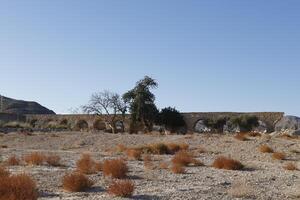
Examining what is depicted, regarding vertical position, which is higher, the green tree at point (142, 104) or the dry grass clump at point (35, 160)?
the green tree at point (142, 104)

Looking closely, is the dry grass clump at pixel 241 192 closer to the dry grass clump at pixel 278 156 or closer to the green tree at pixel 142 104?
the dry grass clump at pixel 278 156

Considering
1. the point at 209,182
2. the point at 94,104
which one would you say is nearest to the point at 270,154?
the point at 209,182

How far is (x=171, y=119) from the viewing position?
2729 inches

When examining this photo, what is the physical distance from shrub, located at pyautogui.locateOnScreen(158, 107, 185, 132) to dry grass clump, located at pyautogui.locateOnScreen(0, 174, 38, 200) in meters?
54.4

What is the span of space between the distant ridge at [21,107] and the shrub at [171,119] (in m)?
63.8

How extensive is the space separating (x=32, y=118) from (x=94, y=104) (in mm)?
23750

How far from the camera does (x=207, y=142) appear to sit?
33.2m

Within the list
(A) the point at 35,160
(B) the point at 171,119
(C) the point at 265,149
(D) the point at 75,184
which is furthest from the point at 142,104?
(D) the point at 75,184

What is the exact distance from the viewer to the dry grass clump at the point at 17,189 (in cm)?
985

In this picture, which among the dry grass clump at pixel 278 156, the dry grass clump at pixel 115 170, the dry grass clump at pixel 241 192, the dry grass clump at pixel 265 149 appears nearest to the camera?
the dry grass clump at pixel 241 192

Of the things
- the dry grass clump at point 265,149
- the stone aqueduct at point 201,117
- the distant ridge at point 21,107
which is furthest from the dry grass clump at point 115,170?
the distant ridge at point 21,107

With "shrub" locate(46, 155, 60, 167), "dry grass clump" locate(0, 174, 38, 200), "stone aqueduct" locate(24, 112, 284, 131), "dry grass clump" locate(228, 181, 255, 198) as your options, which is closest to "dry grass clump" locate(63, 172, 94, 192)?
"dry grass clump" locate(0, 174, 38, 200)

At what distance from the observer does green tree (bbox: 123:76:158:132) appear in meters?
62.7

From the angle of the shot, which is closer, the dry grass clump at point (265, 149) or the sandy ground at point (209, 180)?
the sandy ground at point (209, 180)
